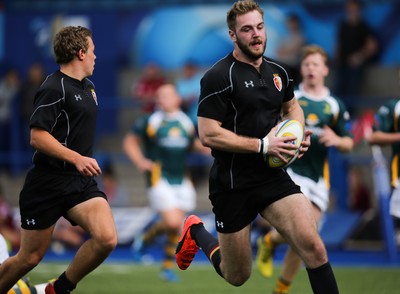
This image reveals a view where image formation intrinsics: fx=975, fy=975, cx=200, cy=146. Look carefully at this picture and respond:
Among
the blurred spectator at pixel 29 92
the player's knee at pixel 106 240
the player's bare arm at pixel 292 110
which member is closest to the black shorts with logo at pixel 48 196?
the player's knee at pixel 106 240

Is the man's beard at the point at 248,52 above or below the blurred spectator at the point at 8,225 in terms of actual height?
above

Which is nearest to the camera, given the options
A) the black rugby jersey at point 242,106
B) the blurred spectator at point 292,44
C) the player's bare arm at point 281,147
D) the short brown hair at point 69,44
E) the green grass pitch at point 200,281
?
the player's bare arm at point 281,147

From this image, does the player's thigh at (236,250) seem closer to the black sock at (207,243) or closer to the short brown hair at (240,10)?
the black sock at (207,243)

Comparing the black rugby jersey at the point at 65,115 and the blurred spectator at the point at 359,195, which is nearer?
the black rugby jersey at the point at 65,115

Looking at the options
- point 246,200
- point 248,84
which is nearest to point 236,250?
point 246,200

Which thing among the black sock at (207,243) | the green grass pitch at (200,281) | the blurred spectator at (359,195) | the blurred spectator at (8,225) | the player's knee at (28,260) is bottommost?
the blurred spectator at (8,225)

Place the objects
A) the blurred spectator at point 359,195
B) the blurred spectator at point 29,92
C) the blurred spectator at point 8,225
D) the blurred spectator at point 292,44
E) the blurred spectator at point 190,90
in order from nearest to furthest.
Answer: the blurred spectator at point 359,195 → the blurred spectator at point 8,225 → the blurred spectator at point 190,90 → the blurred spectator at point 292,44 → the blurred spectator at point 29,92

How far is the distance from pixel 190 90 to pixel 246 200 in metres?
10.5

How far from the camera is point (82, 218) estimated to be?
8.11 meters

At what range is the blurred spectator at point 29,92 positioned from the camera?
18828 mm

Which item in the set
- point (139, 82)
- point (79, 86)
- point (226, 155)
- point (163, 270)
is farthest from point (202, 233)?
point (139, 82)

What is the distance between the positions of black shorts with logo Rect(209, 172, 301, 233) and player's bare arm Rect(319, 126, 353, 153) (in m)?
2.04

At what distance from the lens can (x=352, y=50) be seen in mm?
17656

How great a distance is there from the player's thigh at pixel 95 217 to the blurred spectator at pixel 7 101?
38.4 ft
